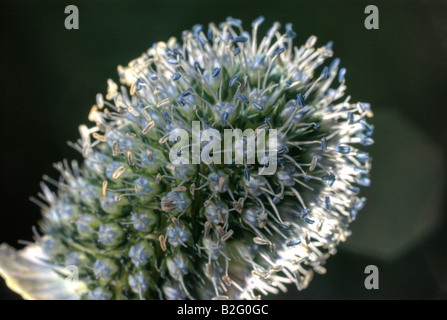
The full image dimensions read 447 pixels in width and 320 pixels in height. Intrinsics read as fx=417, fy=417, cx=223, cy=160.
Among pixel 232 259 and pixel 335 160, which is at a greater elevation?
pixel 335 160

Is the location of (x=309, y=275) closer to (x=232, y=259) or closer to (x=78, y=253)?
(x=232, y=259)

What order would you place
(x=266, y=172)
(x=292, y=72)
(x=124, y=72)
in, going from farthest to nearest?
(x=124, y=72) → (x=292, y=72) → (x=266, y=172)

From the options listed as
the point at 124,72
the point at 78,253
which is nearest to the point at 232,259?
the point at 78,253

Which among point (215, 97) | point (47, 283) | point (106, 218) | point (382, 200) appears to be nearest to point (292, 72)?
point (215, 97)

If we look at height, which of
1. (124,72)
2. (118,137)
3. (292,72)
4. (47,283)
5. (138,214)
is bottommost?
(47,283)

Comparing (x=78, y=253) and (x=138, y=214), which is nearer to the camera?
(x=138, y=214)

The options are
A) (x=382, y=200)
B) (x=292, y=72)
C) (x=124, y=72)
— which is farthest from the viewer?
(x=382, y=200)
